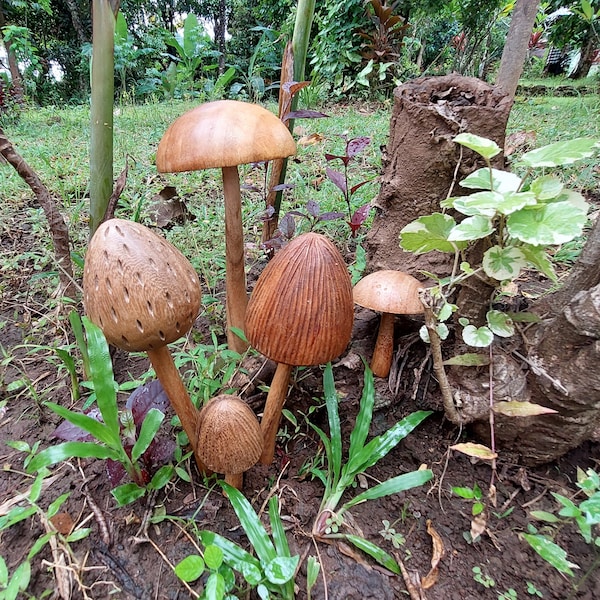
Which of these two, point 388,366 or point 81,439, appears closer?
point 81,439

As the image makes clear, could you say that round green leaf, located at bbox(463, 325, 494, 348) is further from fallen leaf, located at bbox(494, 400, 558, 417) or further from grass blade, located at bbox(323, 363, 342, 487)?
grass blade, located at bbox(323, 363, 342, 487)

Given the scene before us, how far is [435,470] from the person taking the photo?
142 centimetres

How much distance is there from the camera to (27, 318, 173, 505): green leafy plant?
39.7 inches

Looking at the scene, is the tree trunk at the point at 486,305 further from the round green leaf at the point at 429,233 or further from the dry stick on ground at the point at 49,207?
the dry stick on ground at the point at 49,207

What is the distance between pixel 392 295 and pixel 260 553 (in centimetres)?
84

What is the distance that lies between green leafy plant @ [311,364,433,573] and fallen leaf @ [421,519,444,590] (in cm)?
9

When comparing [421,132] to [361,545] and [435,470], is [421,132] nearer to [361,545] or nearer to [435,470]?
[435,470]

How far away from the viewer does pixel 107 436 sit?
1083 millimetres

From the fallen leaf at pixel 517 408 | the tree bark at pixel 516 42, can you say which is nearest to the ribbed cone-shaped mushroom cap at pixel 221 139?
the fallen leaf at pixel 517 408

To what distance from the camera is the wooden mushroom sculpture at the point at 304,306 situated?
1067 millimetres

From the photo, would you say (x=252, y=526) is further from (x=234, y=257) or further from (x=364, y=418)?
(x=234, y=257)

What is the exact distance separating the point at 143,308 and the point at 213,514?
0.72 metres

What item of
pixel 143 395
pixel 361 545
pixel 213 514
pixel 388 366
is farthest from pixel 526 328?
pixel 143 395

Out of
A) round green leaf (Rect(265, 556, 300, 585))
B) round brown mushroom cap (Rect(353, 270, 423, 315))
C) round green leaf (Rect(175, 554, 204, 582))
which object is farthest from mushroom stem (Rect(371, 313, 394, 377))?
round green leaf (Rect(175, 554, 204, 582))
